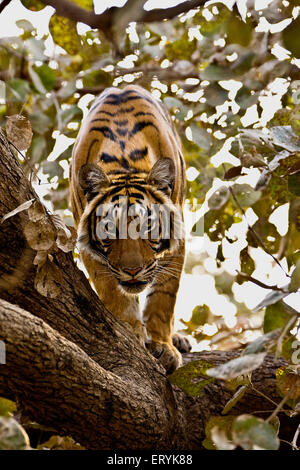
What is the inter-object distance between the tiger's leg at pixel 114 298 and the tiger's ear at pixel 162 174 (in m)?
0.58

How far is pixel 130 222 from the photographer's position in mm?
3570

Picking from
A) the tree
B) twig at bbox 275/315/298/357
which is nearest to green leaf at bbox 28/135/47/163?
the tree

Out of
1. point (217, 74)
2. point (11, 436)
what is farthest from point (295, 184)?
point (11, 436)

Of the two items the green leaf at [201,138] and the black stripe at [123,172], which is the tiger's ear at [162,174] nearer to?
the black stripe at [123,172]

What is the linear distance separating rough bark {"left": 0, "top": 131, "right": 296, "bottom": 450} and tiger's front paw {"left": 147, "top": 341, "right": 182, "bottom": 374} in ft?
0.93

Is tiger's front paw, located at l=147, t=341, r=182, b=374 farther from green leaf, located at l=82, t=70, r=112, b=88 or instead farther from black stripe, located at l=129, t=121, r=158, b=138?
green leaf, located at l=82, t=70, r=112, b=88

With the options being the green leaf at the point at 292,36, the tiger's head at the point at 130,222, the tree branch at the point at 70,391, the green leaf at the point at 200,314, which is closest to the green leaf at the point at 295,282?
the green leaf at the point at 292,36

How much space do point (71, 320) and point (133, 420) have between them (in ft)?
1.50

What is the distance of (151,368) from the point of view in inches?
115

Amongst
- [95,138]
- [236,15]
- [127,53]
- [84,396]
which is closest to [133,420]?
[84,396]

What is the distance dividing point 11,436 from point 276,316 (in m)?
0.79

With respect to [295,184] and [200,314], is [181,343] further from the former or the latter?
[295,184]

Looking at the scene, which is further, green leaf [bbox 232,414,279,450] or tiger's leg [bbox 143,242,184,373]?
tiger's leg [bbox 143,242,184,373]

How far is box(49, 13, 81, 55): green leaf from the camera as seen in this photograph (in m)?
3.42
